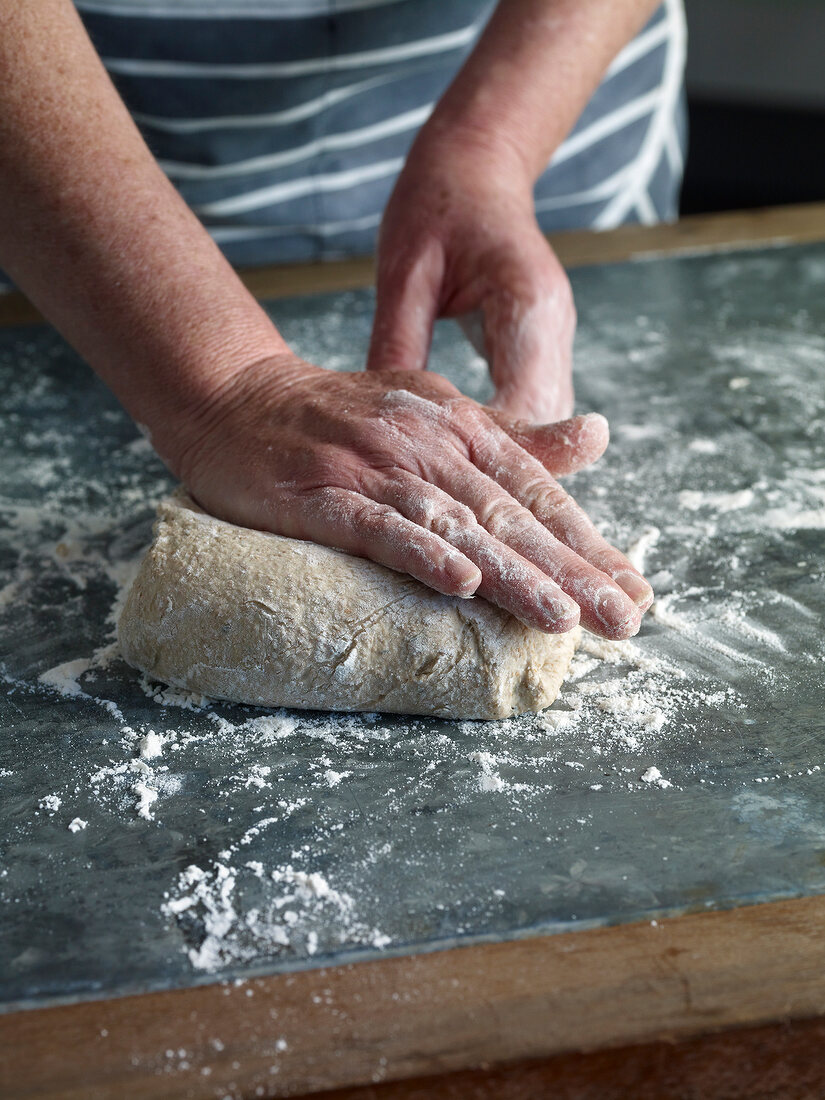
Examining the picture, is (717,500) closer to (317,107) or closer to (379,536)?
(379,536)

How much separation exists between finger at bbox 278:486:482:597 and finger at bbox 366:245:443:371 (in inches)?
16.1

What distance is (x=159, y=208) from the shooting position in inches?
52.1

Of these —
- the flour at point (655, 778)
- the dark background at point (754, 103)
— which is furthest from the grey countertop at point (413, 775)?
the dark background at point (754, 103)

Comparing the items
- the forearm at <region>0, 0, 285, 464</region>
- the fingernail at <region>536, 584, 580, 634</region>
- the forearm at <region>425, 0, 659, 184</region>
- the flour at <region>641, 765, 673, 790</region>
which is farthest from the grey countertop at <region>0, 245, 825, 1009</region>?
the forearm at <region>425, 0, 659, 184</region>

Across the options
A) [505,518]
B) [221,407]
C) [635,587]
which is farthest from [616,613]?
[221,407]

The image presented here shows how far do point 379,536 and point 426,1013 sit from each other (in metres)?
0.50

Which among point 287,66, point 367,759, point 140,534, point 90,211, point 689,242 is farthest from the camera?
point 689,242

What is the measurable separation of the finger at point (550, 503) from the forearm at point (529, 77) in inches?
28.9

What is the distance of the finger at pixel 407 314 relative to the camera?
1517mm

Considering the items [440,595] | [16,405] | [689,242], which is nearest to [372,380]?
[440,595]

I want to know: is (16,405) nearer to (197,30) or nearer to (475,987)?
(197,30)

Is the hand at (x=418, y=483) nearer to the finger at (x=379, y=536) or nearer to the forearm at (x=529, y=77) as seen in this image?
the finger at (x=379, y=536)

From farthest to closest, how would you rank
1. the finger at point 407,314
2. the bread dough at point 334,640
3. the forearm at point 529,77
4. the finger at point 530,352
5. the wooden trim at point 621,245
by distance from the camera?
the wooden trim at point 621,245, the forearm at point 529,77, the finger at point 407,314, the finger at point 530,352, the bread dough at point 334,640

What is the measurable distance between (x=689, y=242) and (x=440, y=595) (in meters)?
1.49
